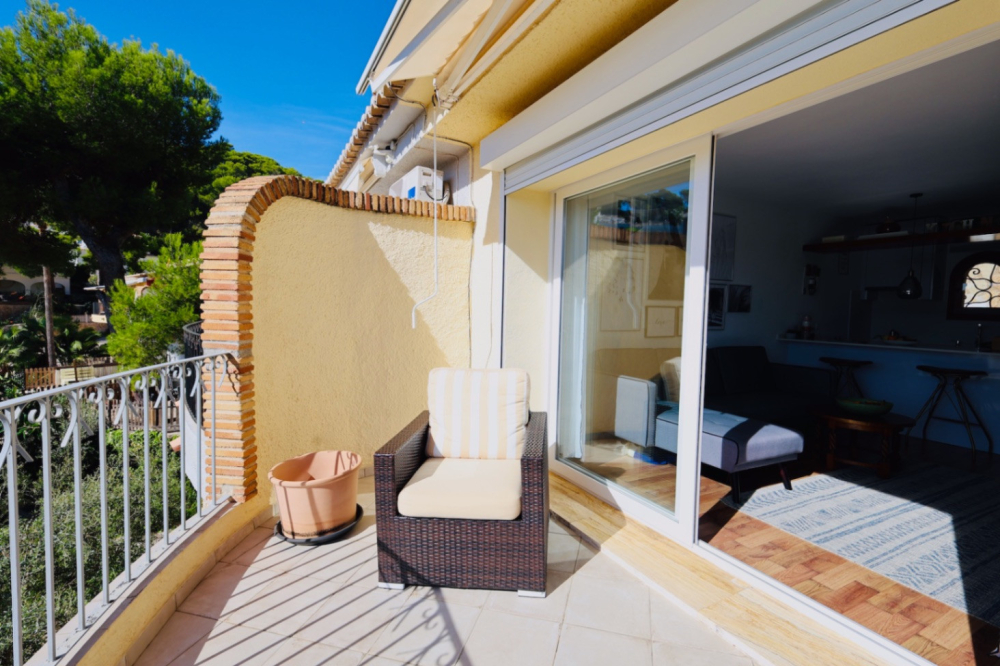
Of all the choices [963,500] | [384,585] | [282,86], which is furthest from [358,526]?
[282,86]

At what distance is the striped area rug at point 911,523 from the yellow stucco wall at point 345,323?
9.56 feet

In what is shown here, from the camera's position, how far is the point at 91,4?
478 inches

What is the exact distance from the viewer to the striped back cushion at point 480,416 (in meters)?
2.87

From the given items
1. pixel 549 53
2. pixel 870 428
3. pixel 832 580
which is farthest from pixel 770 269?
pixel 549 53

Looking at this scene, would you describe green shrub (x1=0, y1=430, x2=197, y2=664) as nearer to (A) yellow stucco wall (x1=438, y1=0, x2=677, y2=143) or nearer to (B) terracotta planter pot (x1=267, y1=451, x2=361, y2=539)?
(B) terracotta planter pot (x1=267, y1=451, x2=361, y2=539)

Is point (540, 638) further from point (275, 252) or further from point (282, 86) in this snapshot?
point (282, 86)

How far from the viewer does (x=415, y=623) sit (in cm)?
216

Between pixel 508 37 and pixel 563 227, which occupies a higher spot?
pixel 508 37

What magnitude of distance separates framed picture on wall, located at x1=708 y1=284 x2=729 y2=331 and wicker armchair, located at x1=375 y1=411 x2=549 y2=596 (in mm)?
4147

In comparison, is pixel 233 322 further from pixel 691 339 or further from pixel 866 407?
pixel 866 407

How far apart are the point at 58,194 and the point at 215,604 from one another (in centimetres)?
1443

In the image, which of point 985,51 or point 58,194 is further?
point 58,194

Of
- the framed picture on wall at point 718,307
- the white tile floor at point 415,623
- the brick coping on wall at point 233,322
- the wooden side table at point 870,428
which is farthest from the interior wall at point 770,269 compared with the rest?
the brick coping on wall at point 233,322

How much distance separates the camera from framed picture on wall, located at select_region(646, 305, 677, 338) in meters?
2.86
